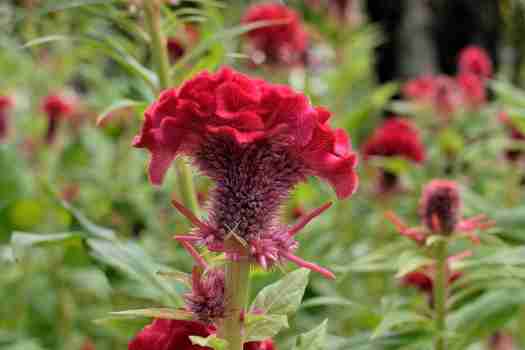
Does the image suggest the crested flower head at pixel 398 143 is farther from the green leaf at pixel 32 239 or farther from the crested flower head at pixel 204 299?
the crested flower head at pixel 204 299

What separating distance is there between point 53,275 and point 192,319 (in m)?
1.74

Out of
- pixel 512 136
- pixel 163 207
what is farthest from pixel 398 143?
pixel 163 207

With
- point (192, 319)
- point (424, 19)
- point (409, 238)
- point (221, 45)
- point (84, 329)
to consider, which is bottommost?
point (84, 329)

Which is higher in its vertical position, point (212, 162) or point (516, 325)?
point (212, 162)

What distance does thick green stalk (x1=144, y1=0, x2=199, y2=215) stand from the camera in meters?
1.50

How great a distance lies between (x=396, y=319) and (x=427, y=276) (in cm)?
22

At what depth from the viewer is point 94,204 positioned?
2963 mm

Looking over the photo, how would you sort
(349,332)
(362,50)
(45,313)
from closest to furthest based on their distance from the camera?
(349,332)
(45,313)
(362,50)

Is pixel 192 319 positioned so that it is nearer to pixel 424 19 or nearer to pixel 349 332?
pixel 349 332

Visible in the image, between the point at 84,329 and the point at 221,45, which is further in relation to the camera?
the point at 84,329

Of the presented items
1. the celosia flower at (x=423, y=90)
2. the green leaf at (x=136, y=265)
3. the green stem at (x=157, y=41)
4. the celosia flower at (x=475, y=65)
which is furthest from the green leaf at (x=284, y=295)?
the celosia flower at (x=475, y=65)

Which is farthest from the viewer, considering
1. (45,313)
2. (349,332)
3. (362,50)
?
(362,50)

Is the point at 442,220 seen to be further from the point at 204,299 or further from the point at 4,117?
the point at 4,117

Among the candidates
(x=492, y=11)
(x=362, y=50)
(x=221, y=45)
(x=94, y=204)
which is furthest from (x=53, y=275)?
(x=492, y=11)
